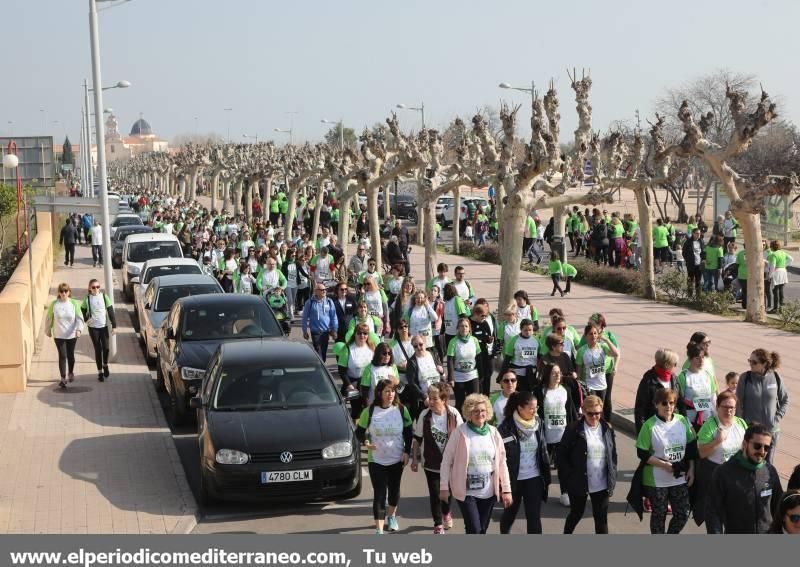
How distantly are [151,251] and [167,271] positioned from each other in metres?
5.05

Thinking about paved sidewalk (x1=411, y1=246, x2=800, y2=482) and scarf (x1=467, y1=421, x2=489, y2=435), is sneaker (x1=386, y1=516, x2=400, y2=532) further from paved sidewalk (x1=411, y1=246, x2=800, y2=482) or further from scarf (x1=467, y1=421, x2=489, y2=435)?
paved sidewalk (x1=411, y1=246, x2=800, y2=482)

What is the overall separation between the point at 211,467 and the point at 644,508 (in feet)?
12.4

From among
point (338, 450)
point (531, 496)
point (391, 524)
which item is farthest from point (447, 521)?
point (338, 450)

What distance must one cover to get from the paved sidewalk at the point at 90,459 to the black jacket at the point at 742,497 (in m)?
4.64

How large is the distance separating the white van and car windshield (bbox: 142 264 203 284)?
11.1 feet

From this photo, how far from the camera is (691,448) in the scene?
854 cm

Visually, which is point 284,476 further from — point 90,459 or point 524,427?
point 90,459

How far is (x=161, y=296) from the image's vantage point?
1855 centimetres

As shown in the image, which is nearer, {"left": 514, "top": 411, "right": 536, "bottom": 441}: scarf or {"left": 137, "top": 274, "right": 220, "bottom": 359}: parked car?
{"left": 514, "top": 411, "right": 536, "bottom": 441}: scarf

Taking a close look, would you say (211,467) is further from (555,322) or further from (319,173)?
(319,173)

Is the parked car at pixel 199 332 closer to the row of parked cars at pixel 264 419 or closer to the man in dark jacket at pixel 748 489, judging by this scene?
the row of parked cars at pixel 264 419

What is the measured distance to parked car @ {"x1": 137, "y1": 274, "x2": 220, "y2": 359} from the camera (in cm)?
1788

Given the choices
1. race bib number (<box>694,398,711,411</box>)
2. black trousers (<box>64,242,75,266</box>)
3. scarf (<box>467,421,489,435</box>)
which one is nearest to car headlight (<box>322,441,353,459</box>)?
scarf (<box>467,421,489,435</box>)

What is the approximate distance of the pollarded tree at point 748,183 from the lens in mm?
20797
